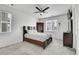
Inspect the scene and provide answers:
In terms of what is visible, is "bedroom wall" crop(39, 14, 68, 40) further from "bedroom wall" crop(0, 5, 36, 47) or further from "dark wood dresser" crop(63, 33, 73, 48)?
"bedroom wall" crop(0, 5, 36, 47)

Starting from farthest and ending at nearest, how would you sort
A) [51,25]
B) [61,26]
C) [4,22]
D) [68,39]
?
[51,25] < [61,26] < [68,39] < [4,22]

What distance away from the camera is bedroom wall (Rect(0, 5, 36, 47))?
13.2 feet

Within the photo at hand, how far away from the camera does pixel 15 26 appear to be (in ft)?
16.2

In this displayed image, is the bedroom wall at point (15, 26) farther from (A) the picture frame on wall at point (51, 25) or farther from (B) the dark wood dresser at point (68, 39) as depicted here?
(B) the dark wood dresser at point (68, 39)

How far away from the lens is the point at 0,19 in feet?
11.9

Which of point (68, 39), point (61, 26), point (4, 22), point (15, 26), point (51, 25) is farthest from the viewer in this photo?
point (51, 25)

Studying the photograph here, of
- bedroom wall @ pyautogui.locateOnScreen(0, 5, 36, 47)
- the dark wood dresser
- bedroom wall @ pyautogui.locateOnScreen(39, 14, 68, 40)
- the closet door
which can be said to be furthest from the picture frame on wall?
the closet door

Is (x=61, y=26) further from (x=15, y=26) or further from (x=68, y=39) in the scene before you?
(x=15, y=26)

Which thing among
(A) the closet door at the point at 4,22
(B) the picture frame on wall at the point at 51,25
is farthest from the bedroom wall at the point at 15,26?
(B) the picture frame on wall at the point at 51,25

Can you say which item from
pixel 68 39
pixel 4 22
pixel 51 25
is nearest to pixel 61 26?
pixel 51 25

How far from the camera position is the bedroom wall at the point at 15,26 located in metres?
4.04

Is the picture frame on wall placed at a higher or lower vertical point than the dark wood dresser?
higher

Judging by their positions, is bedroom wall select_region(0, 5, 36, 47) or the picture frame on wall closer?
bedroom wall select_region(0, 5, 36, 47)
